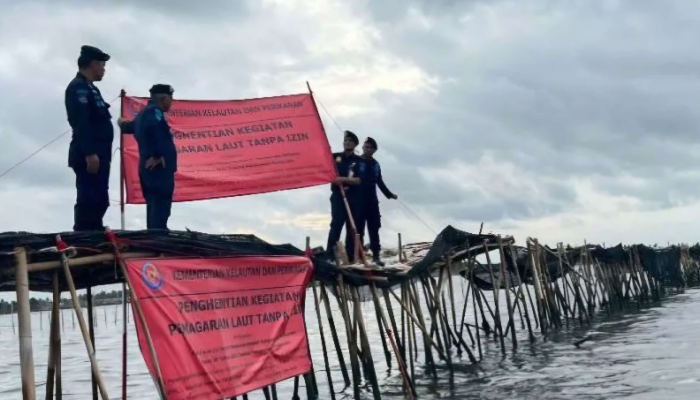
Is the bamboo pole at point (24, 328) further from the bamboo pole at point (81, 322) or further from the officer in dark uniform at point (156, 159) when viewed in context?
the officer in dark uniform at point (156, 159)

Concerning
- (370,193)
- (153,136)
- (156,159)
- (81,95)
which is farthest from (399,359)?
(81,95)

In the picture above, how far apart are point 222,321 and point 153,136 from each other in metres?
2.07

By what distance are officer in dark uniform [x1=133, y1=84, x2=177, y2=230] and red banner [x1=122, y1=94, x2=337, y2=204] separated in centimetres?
153

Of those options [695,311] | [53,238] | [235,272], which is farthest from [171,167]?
[695,311]

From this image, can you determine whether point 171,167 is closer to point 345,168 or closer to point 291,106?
point 291,106

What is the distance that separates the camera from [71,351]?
104 ft

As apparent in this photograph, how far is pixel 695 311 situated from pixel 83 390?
2003cm

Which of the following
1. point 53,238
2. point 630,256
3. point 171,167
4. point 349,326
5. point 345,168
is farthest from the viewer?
point 630,256

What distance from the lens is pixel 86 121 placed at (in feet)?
23.4

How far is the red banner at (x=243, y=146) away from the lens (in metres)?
9.52

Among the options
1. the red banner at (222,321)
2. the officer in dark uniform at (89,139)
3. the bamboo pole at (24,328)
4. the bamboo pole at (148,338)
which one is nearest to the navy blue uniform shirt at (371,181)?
the red banner at (222,321)

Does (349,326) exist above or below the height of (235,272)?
below

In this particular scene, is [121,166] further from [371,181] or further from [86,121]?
[371,181]

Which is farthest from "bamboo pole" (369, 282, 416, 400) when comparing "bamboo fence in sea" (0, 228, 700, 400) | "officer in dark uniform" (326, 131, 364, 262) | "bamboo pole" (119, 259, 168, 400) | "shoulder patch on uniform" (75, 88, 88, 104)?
"shoulder patch on uniform" (75, 88, 88, 104)
